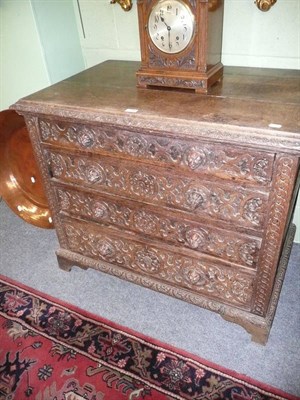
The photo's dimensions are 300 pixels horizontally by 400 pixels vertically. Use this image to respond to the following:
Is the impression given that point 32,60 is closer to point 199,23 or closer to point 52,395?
point 199,23

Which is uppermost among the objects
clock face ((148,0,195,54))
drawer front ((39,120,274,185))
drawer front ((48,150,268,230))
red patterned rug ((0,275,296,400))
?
clock face ((148,0,195,54))

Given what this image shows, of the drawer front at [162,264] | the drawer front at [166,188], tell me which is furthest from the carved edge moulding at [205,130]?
the drawer front at [162,264]

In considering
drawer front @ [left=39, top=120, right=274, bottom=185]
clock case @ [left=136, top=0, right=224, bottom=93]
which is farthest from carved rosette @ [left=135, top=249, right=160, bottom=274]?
clock case @ [left=136, top=0, right=224, bottom=93]

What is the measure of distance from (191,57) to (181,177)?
1.47ft

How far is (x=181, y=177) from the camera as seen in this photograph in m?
1.17

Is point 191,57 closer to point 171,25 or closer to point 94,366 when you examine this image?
point 171,25

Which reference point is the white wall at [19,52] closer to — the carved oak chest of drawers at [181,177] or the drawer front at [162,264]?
the carved oak chest of drawers at [181,177]

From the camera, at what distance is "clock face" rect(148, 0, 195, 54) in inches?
45.3

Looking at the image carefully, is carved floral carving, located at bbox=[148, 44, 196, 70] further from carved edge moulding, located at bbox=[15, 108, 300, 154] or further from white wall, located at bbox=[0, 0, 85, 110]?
white wall, located at bbox=[0, 0, 85, 110]

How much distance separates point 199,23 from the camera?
45.2 inches

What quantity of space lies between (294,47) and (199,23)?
528 mm

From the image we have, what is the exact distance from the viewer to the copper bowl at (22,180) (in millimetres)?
1957

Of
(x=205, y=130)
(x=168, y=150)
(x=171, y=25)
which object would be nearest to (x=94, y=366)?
(x=168, y=150)

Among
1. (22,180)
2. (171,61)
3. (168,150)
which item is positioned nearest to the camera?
(168,150)
